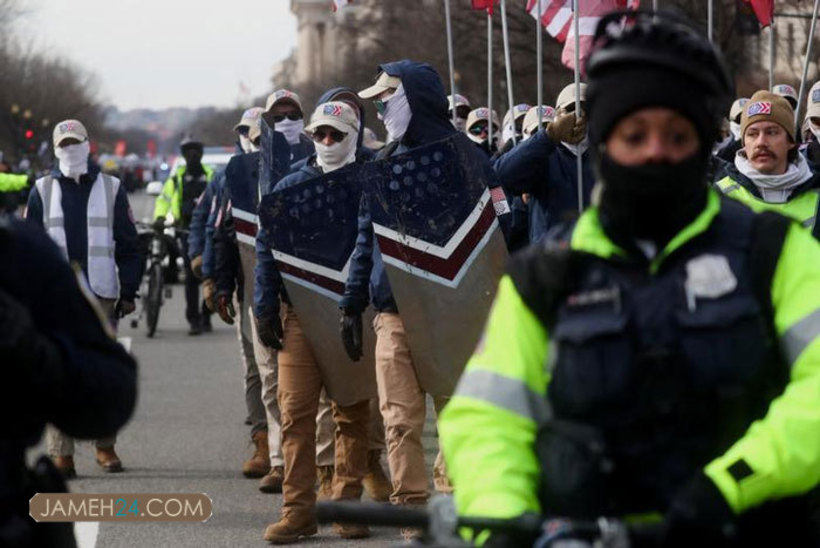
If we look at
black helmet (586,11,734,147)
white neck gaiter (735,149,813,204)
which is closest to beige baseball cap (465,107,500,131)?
white neck gaiter (735,149,813,204)

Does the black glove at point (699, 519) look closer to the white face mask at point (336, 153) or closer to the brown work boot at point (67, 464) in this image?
the white face mask at point (336, 153)

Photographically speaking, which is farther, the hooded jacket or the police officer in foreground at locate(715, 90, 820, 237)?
the hooded jacket

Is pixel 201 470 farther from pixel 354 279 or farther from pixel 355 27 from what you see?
pixel 355 27

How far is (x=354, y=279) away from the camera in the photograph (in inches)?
348

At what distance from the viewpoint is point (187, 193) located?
743 inches

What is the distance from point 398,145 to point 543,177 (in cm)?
70

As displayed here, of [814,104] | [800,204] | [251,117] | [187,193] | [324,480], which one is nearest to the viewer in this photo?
[800,204]

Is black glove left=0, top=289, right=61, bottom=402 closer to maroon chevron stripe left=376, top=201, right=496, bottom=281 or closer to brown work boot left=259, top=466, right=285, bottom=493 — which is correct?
maroon chevron stripe left=376, top=201, right=496, bottom=281

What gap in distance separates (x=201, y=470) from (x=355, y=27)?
54.6 meters

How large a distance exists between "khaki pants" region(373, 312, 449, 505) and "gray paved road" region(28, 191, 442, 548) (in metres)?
0.48

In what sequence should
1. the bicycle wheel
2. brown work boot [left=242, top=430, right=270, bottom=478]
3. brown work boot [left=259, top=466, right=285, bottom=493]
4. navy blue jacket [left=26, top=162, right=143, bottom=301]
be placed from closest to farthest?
brown work boot [left=259, top=466, right=285, bottom=493] < brown work boot [left=242, top=430, right=270, bottom=478] < navy blue jacket [left=26, top=162, right=143, bottom=301] < the bicycle wheel

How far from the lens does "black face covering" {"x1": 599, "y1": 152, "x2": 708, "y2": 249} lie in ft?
10.6

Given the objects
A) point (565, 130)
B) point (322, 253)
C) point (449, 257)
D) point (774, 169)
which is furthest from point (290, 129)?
point (774, 169)

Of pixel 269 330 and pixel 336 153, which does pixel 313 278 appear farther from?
pixel 336 153
